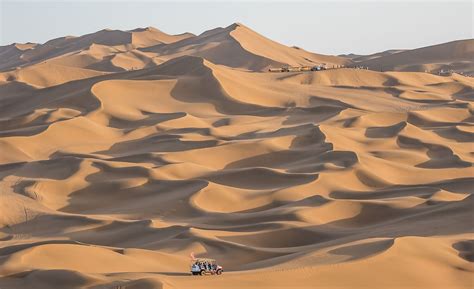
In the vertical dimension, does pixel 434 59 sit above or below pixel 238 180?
above

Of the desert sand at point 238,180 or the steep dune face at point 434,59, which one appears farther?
the steep dune face at point 434,59

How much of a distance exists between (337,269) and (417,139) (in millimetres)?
17811

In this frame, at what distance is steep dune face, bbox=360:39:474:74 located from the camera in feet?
214

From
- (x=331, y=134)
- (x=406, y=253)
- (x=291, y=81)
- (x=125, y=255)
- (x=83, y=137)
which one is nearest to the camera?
(x=406, y=253)

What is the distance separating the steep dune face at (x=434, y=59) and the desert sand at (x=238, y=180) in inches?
714

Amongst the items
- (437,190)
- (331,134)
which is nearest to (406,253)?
(437,190)

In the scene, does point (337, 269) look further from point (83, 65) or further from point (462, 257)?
point (83, 65)

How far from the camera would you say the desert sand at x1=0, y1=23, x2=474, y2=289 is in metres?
12.4

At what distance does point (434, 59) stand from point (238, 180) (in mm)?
51272

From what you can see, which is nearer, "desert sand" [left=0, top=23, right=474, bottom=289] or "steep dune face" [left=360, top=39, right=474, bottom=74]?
"desert sand" [left=0, top=23, right=474, bottom=289]

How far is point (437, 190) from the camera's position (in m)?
19.9

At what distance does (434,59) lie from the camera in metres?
70.6

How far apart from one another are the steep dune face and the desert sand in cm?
1813

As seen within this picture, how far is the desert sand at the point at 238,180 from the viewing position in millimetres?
12414
